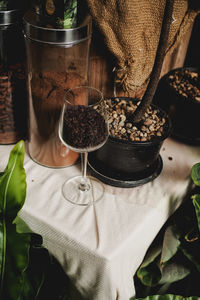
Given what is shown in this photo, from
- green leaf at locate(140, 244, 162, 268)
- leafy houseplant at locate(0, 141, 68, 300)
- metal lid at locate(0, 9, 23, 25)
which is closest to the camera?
leafy houseplant at locate(0, 141, 68, 300)

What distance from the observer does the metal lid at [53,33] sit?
0.70 m

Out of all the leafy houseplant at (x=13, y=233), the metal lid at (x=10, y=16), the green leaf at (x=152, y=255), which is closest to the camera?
the leafy houseplant at (x=13, y=233)

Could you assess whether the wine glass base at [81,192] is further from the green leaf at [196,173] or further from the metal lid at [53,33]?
the metal lid at [53,33]

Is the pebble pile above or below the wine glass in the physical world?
below

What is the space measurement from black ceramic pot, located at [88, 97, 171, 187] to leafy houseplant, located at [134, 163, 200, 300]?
0.42 feet

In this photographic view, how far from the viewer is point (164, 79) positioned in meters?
1.04

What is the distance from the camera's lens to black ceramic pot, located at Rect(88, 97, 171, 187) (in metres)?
0.78

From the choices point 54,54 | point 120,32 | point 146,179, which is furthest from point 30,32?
point 146,179

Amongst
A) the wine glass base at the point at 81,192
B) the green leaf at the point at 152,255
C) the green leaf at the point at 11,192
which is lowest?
the green leaf at the point at 152,255

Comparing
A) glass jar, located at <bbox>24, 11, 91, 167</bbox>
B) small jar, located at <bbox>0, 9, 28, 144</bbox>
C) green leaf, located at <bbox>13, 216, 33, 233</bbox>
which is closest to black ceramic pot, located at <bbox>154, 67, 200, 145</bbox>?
glass jar, located at <bbox>24, 11, 91, 167</bbox>

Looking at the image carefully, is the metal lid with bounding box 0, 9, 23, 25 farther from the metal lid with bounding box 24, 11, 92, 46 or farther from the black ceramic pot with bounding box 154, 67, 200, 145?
the black ceramic pot with bounding box 154, 67, 200, 145

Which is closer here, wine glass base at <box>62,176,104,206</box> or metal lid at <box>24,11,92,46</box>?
metal lid at <box>24,11,92,46</box>

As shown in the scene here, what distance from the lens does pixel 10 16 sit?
774mm

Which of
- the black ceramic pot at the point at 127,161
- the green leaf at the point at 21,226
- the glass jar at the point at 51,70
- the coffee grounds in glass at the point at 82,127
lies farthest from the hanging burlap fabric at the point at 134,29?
the green leaf at the point at 21,226
